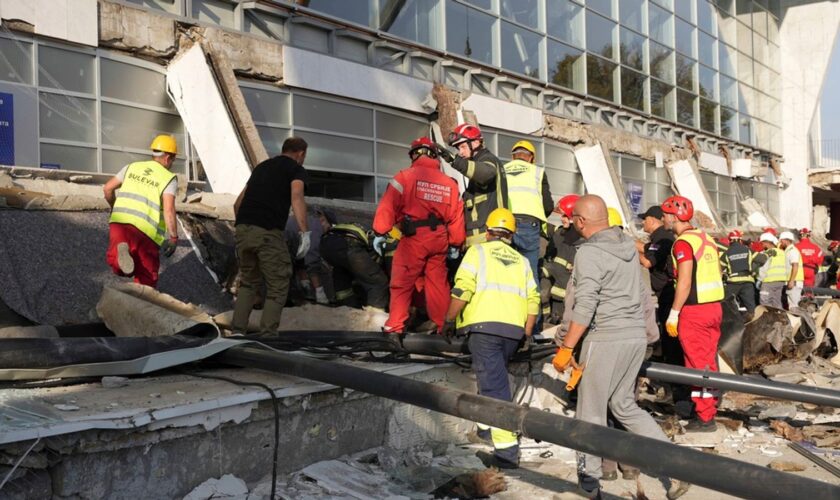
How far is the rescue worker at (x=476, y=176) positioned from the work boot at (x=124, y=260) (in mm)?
2793

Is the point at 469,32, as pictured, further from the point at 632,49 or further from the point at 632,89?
the point at 632,49

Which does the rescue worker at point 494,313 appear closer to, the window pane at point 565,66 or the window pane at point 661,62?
the window pane at point 565,66

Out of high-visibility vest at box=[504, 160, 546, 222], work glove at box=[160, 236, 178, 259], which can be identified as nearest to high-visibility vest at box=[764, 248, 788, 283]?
high-visibility vest at box=[504, 160, 546, 222]

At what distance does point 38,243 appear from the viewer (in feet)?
22.2

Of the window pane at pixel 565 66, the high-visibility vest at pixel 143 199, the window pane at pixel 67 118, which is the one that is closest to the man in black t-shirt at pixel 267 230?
the high-visibility vest at pixel 143 199

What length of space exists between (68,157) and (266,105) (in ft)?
10.2

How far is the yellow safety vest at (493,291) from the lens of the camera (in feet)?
16.7

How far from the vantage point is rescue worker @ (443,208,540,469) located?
509 cm

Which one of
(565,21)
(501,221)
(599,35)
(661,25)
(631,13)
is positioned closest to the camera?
(501,221)

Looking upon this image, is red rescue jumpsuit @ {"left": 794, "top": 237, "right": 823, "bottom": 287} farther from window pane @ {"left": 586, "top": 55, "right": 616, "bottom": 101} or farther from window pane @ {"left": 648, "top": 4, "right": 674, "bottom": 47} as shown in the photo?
window pane @ {"left": 648, "top": 4, "right": 674, "bottom": 47}

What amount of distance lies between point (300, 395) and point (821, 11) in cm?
3278

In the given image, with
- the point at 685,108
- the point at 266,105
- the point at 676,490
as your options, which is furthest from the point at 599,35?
the point at 676,490

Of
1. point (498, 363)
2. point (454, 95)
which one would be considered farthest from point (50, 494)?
point (454, 95)

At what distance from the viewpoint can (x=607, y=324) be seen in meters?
4.54
